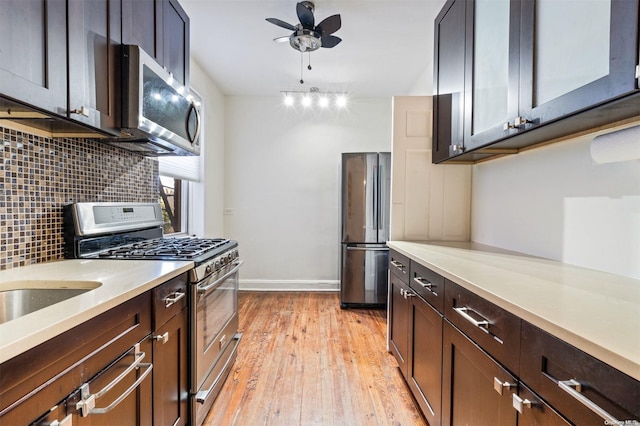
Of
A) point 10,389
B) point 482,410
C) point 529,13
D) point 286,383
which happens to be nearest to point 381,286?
point 286,383

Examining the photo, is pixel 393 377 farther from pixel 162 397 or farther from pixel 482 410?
pixel 162 397

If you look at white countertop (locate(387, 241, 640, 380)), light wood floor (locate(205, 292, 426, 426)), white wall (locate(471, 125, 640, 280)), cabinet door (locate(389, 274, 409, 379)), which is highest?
white wall (locate(471, 125, 640, 280))

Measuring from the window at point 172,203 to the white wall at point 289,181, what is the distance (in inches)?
34.1

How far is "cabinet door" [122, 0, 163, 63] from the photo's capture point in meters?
1.50

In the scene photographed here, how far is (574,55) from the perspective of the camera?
1.04m

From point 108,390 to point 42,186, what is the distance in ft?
3.47

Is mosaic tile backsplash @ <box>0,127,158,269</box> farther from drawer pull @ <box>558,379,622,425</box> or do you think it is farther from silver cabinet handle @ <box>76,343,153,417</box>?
drawer pull @ <box>558,379,622,425</box>

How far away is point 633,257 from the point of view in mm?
1158

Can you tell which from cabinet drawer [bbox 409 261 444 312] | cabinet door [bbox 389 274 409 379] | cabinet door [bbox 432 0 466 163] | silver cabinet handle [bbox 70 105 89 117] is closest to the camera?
silver cabinet handle [bbox 70 105 89 117]

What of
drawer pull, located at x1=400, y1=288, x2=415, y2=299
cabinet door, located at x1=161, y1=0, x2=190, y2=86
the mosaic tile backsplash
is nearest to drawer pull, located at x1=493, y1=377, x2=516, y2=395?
drawer pull, located at x1=400, y1=288, x2=415, y2=299

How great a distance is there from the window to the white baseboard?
126 cm

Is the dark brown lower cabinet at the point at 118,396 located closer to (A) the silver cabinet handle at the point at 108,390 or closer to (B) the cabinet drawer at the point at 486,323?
(A) the silver cabinet handle at the point at 108,390

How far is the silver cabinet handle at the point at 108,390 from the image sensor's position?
824mm

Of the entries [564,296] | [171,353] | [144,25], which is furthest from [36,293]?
[564,296]
